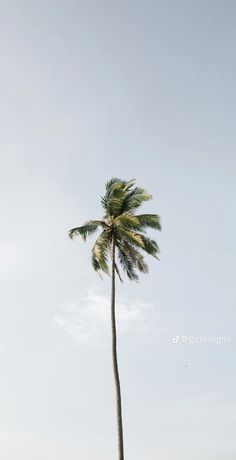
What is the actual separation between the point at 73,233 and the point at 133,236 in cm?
424

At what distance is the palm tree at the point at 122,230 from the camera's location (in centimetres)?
2966

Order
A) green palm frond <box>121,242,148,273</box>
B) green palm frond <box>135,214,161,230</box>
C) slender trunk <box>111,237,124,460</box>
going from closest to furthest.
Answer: slender trunk <box>111,237,124,460</box> < green palm frond <box>121,242,148,273</box> < green palm frond <box>135,214,161,230</box>

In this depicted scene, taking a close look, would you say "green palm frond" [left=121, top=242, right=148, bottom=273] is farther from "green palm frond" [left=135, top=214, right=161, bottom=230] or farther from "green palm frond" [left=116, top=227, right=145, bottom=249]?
"green palm frond" [left=135, top=214, right=161, bottom=230]

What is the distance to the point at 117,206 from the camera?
30.8 meters

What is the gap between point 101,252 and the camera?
97.2 feet

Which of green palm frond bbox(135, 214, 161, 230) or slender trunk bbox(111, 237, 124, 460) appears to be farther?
green palm frond bbox(135, 214, 161, 230)

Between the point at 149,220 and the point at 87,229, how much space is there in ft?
14.0

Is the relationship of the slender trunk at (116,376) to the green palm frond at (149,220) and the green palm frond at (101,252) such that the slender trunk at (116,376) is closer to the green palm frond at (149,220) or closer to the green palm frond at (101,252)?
the green palm frond at (101,252)

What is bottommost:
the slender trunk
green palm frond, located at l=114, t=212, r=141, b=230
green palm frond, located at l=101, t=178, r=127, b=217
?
the slender trunk

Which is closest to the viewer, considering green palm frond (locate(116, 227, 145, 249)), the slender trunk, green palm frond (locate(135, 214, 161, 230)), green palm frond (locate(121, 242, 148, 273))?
the slender trunk

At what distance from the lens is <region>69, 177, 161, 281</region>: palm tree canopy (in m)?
29.8

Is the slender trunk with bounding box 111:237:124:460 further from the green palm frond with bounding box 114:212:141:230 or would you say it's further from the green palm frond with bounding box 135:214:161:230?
the green palm frond with bounding box 135:214:161:230

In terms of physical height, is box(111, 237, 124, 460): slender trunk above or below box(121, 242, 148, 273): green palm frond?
below

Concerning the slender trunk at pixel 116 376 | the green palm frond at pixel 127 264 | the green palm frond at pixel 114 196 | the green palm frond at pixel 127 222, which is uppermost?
the green palm frond at pixel 114 196
